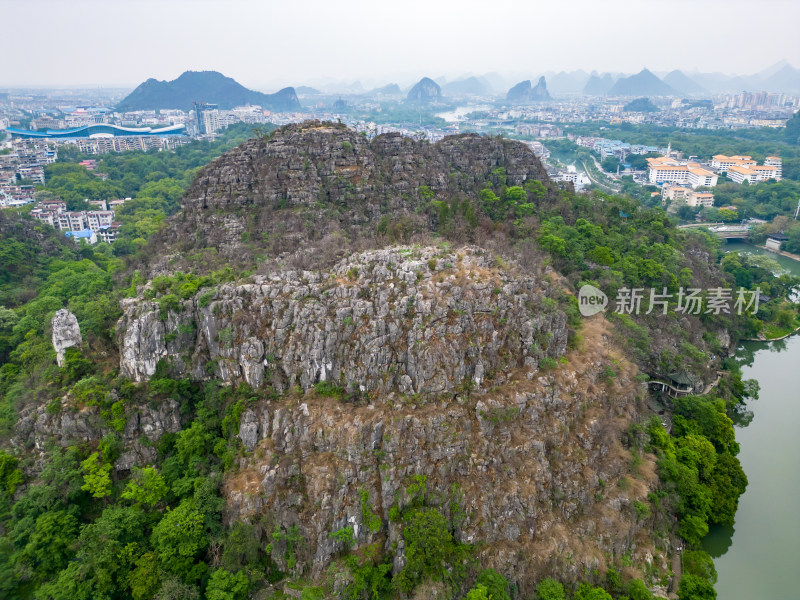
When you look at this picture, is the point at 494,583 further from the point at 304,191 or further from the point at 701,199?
the point at 701,199

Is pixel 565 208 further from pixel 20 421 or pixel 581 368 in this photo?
pixel 20 421

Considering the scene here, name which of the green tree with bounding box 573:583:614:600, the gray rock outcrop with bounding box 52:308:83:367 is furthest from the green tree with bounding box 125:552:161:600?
the green tree with bounding box 573:583:614:600

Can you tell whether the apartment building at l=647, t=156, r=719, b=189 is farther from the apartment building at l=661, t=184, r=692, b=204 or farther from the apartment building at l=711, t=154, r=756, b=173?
the apartment building at l=661, t=184, r=692, b=204

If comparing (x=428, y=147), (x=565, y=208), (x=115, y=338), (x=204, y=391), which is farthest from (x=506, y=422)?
(x=428, y=147)

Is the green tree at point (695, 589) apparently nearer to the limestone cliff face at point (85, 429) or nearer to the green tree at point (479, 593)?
the green tree at point (479, 593)

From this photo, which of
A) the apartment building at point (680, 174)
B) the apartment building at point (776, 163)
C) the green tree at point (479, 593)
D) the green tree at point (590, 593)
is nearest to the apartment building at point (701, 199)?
the apartment building at point (680, 174)

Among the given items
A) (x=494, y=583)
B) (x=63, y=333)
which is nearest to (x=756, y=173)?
(x=494, y=583)
